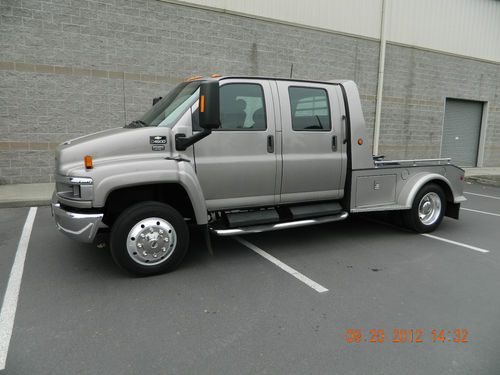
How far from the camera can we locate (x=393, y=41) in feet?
50.0

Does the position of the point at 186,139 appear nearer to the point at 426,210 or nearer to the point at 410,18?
the point at 426,210

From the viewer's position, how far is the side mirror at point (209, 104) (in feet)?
13.3

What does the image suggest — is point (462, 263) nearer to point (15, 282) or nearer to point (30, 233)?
point (15, 282)

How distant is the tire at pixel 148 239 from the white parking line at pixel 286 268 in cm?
120

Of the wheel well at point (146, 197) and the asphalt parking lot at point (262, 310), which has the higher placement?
the wheel well at point (146, 197)

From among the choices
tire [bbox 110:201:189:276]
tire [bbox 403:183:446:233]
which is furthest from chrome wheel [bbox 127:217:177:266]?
tire [bbox 403:183:446:233]

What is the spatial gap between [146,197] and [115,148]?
2.31 feet

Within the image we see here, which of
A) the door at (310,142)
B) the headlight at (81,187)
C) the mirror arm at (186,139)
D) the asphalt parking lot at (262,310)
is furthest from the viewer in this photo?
the door at (310,142)

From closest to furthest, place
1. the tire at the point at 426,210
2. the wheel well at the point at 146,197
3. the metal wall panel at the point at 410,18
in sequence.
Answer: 1. the wheel well at the point at 146,197
2. the tire at the point at 426,210
3. the metal wall panel at the point at 410,18

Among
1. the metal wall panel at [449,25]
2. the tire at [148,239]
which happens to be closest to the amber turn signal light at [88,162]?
the tire at [148,239]

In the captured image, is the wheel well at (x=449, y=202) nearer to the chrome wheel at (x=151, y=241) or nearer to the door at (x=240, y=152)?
the door at (x=240, y=152)

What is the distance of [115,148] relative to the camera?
4.20 m

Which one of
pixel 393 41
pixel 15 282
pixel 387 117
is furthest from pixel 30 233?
pixel 393 41

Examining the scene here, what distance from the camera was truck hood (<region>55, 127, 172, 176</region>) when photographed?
13.6 feet
